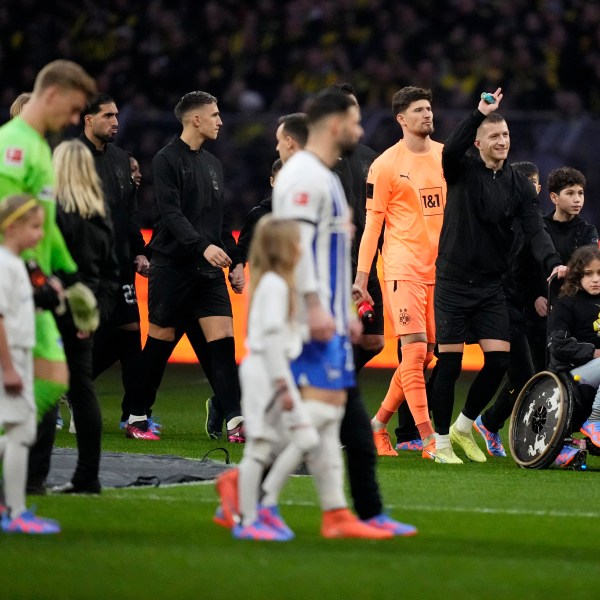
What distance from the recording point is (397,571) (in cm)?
564

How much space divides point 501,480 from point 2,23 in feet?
51.3

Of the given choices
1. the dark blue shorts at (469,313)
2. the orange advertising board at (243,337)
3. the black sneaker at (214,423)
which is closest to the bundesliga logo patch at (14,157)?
the dark blue shorts at (469,313)

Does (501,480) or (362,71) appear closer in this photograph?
(501,480)

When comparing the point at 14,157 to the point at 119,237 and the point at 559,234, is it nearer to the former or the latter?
the point at 119,237

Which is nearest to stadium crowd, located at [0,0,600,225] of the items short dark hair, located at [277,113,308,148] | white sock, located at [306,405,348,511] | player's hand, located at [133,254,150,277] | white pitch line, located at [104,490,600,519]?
player's hand, located at [133,254,150,277]

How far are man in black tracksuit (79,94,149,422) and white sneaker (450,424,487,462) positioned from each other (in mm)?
2430

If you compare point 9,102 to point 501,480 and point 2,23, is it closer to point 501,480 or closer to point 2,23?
point 2,23

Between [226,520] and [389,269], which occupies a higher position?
[389,269]

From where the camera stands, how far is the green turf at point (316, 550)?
532 centimetres

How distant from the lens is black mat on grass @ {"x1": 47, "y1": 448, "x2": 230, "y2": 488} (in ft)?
26.7

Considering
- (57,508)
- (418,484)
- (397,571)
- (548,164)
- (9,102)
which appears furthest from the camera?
(9,102)

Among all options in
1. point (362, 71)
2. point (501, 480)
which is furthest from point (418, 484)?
point (362, 71)

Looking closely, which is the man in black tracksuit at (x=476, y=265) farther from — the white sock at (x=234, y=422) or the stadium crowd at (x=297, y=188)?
the white sock at (x=234, y=422)

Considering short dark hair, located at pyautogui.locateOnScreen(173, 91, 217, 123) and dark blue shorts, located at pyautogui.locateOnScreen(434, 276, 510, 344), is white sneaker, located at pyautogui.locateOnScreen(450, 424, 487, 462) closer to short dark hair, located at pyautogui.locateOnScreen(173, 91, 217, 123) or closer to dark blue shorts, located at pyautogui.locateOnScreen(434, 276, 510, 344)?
dark blue shorts, located at pyautogui.locateOnScreen(434, 276, 510, 344)
